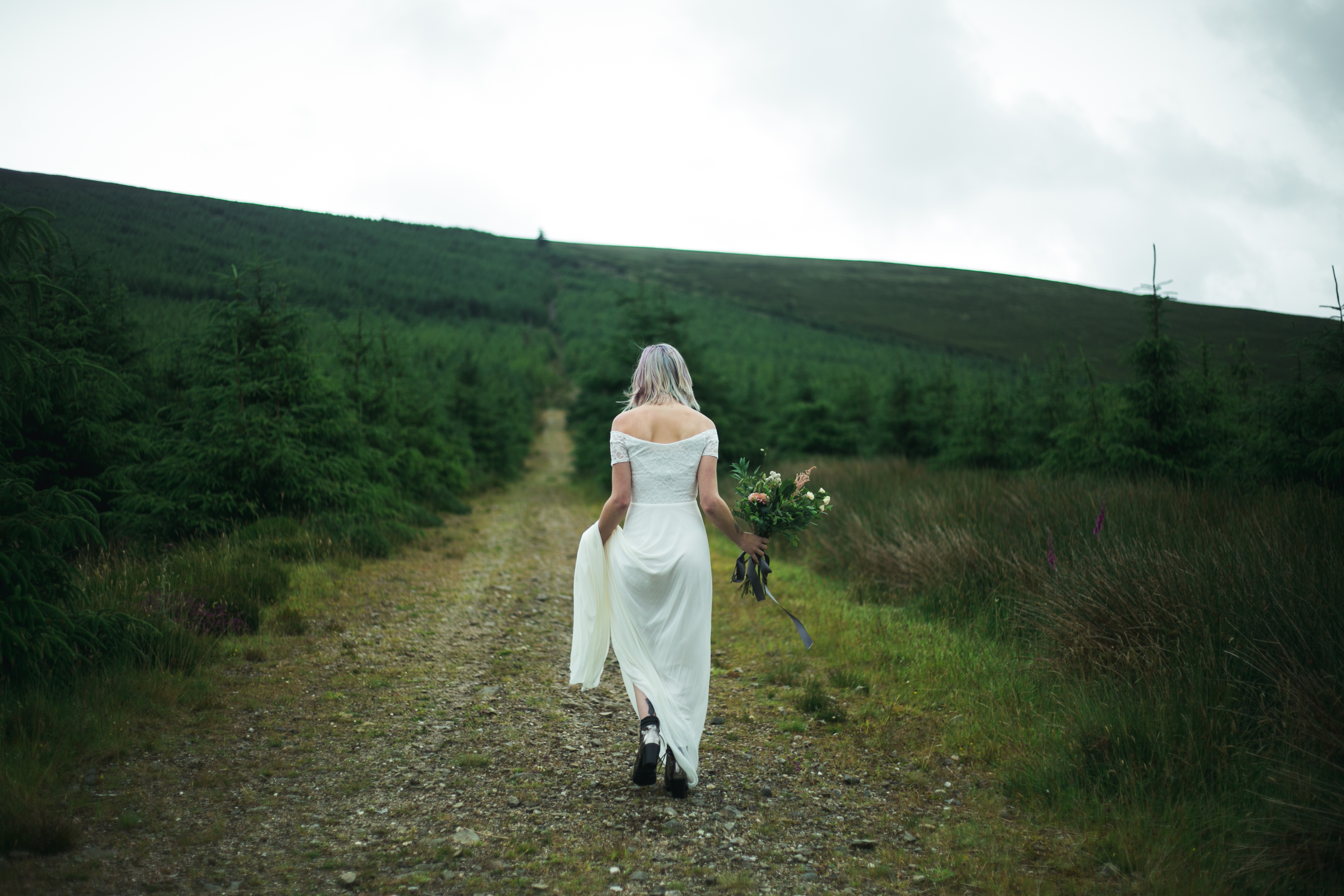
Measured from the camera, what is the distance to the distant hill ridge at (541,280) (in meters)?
12.5

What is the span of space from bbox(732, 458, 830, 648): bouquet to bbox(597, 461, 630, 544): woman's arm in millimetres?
690

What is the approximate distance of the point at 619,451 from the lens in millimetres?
4293

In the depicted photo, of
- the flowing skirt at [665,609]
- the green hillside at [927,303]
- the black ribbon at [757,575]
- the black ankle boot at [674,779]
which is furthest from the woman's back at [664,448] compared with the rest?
the green hillside at [927,303]

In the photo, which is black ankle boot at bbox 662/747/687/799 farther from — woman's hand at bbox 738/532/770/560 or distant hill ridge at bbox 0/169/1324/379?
distant hill ridge at bbox 0/169/1324/379

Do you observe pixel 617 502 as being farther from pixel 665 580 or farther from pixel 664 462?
pixel 665 580

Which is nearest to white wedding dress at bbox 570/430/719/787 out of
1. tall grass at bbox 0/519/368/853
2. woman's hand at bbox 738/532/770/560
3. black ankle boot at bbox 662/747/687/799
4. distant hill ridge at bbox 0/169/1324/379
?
black ankle boot at bbox 662/747/687/799

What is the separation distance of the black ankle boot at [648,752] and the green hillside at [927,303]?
46350 mm

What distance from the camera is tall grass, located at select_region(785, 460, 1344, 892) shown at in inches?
129

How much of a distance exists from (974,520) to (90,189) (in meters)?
16.0

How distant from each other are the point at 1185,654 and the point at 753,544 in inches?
113

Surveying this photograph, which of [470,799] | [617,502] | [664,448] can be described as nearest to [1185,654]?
[664,448]

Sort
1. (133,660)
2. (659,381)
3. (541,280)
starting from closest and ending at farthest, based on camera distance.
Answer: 1. (659,381)
2. (133,660)
3. (541,280)

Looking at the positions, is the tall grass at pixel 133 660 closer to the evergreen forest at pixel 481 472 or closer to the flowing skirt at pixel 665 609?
the evergreen forest at pixel 481 472

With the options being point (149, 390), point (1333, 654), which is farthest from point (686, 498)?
point (149, 390)
